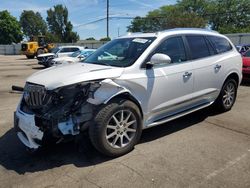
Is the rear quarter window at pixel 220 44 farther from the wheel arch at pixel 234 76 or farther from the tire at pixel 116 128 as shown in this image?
the tire at pixel 116 128

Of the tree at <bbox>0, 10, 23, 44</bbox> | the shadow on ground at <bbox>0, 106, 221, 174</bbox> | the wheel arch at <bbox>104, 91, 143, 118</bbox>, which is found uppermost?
the tree at <bbox>0, 10, 23, 44</bbox>

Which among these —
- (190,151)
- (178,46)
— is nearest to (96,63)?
(178,46)

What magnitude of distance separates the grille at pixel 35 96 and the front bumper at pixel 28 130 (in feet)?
0.58

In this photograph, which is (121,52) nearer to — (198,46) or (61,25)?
(198,46)

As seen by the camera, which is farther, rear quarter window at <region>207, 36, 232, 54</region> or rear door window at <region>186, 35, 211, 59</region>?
rear quarter window at <region>207, 36, 232, 54</region>

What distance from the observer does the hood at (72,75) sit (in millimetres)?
3889

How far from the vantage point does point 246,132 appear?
5109 mm

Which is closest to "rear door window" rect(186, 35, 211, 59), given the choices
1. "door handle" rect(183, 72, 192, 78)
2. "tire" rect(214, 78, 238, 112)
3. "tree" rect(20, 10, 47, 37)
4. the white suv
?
the white suv

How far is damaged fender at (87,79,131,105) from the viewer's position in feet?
12.8

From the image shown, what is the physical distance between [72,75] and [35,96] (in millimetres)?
616

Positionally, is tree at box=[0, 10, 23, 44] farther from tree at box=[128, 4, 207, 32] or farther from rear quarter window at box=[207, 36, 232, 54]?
rear quarter window at box=[207, 36, 232, 54]

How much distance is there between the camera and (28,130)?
3.97 meters

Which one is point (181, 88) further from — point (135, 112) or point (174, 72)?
point (135, 112)

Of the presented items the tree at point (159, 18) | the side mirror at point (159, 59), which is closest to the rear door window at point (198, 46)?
the side mirror at point (159, 59)
